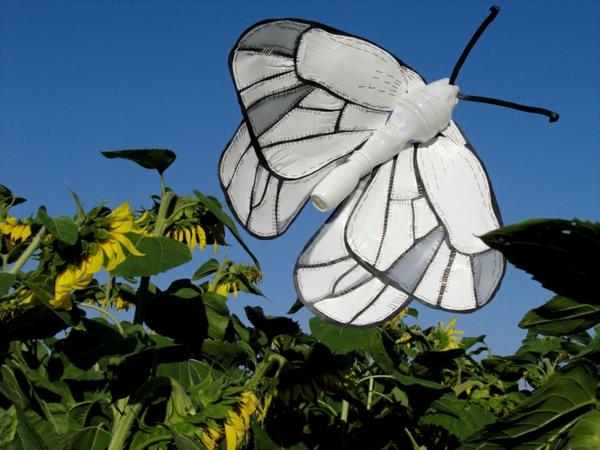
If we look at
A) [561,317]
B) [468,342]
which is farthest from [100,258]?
[468,342]

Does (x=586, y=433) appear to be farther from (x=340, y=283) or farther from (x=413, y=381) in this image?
(x=413, y=381)

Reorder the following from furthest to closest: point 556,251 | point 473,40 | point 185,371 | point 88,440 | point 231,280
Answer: point 231,280
point 185,371
point 88,440
point 473,40
point 556,251

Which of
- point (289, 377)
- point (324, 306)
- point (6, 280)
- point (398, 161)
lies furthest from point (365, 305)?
point (289, 377)

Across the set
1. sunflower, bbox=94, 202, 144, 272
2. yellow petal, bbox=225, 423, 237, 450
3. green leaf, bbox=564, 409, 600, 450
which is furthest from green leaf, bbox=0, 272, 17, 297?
green leaf, bbox=564, 409, 600, 450

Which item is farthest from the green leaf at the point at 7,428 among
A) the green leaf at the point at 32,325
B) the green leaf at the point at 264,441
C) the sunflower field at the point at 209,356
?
the green leaf at the point at 264,441

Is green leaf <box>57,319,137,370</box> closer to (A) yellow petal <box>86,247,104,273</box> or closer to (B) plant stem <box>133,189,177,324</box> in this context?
(B) plant stem <box>133,189,177,324</box>

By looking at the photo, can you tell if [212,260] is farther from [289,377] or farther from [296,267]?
[296,267]
